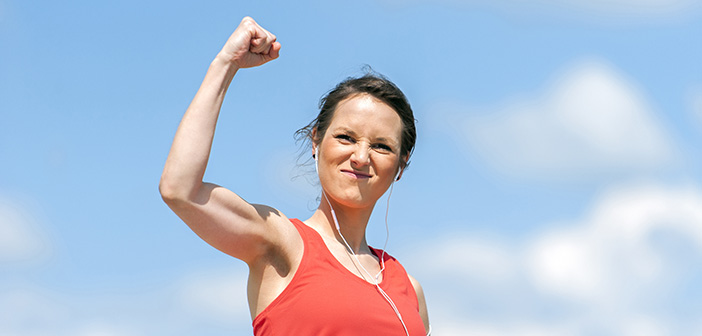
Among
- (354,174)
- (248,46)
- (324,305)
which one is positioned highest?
(248,46)

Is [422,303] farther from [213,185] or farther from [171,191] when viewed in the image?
[171,191]

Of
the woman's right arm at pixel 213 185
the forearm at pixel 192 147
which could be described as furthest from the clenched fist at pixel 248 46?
the forearm at pixel 192 147

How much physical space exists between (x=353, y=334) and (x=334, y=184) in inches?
32.3

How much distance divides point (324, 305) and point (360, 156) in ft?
2.63

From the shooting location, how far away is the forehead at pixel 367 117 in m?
4.45

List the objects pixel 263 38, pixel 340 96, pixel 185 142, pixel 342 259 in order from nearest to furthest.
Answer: pixel 185 142, pixel 263 38, pixel 342 259, pixel 340 96

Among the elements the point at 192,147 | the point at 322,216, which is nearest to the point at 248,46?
the point at 192,147

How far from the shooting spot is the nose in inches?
171

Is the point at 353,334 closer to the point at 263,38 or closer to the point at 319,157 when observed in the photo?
the point at 319,157

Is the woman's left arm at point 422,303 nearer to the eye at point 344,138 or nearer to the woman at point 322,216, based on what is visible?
the woman at point 322,216

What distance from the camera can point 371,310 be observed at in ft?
13.4

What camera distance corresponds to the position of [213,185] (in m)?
3.69

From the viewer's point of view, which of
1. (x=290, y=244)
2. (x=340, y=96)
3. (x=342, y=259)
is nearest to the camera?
(x=290, y=244)

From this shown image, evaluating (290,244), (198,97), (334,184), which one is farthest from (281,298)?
(198,97)
